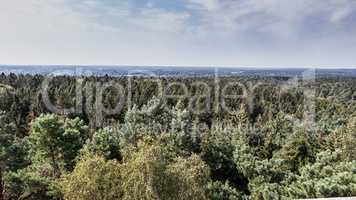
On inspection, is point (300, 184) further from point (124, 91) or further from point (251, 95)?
point (251, 95)

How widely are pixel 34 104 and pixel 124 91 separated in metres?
17.4

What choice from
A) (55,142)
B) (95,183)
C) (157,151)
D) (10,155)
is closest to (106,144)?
(55,142)

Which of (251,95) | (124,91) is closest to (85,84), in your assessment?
(124,91)

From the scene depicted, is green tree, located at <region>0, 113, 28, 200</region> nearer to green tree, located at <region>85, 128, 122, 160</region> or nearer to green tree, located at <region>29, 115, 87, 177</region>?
green tree, located at <region>29, 115, 87, 177</region>

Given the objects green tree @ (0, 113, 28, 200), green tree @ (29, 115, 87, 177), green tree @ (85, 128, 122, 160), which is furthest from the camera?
green tree @ (85, 128, 122, 160)

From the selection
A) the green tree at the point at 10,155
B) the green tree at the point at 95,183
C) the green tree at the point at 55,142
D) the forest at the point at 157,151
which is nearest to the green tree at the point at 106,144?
the forest at the point at 157,151

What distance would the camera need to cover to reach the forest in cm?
1222

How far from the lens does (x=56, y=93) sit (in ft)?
223

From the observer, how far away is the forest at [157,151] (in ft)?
40.1

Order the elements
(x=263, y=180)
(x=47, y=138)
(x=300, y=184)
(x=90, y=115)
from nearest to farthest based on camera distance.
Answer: (x=300, y=184) → (x=263, y=180) → (x=47, y=138) → (x=90, y=115)

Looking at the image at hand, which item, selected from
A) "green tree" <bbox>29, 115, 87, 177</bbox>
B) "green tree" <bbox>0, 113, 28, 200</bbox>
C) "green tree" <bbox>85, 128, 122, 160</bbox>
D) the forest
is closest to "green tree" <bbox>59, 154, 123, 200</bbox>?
the forest

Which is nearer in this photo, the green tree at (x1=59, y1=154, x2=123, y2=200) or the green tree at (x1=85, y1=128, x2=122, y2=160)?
the green tree at (x1=59, y1=154, x2=123, y2=200)

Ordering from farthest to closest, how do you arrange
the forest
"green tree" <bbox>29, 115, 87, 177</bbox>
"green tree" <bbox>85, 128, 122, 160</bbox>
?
"green tree" <bbox>85, 128, 122, 160</bbox> < "green tree" <bbox>29, 115, 87, 177</bbox> < the forest

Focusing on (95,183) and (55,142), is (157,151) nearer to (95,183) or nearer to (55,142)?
(95,183)
